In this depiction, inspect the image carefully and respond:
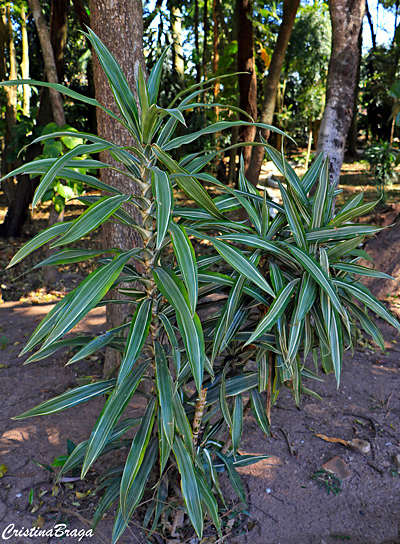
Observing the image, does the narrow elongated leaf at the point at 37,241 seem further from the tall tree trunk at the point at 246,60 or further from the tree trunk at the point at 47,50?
the tall tree trunk at the point at 246,60

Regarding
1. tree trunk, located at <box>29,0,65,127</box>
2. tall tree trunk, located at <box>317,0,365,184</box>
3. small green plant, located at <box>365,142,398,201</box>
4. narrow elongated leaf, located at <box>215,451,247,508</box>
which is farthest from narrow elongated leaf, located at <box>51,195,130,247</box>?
small green plant, located at <box>365,142,398,201</box>

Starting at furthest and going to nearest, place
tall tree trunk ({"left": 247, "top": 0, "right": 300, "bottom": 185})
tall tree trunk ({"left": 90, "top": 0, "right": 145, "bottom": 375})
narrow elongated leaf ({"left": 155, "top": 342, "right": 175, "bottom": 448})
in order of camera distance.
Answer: tall tree trunk ({"left": 247, "top": 0, "right": 300, "bottom": 185})
tall tree trunk ({"left": 90, "top": 0, "right": 145, "bottom": 375})
narrow elongated leaf ({"left": 155, "top": 342, "right": 175, "bottom": 448})

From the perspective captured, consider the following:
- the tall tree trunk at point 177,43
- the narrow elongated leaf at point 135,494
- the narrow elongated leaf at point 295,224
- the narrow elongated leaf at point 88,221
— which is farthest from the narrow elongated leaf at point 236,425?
the tall tree trunk at point 177,43

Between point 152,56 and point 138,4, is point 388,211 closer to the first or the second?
point 138,4

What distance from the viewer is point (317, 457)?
7.59 ft

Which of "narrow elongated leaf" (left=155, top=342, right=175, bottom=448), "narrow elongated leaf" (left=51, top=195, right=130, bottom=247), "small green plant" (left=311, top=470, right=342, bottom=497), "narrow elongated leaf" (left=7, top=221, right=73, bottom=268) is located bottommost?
"small green plant" (left=311, top=470, right=342, bottom=497)

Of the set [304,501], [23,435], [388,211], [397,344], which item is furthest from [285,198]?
[388,211]

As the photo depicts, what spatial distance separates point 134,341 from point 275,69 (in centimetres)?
465

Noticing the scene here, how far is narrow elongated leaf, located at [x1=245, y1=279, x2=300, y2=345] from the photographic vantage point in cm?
136

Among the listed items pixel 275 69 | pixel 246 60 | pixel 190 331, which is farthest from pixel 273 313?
pixel 246 60

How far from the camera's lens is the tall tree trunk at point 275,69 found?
4.74 m

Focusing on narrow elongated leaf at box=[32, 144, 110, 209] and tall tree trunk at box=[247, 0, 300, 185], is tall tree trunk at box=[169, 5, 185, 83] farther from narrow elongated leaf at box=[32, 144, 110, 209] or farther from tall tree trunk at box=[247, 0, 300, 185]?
narrow elongated leaf at box=[32, 144, 110, 209]

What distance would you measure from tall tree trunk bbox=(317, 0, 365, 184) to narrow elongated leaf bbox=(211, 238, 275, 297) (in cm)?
223

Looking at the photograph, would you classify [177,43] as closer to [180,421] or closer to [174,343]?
[174,343]
